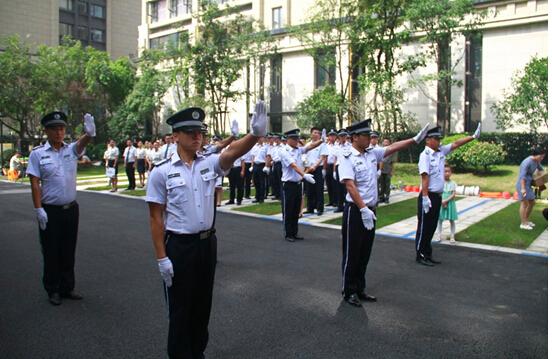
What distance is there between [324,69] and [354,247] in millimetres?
24585

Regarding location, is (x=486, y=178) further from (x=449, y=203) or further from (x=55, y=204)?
(x=55, y=204)

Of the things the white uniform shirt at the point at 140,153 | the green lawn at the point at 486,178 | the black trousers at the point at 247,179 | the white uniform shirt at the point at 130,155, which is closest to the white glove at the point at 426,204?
the black trousers at the point at 247,179

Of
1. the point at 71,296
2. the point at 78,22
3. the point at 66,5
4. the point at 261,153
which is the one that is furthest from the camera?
the point at 78,22

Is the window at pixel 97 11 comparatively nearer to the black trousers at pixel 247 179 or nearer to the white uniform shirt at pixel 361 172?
the black trousers at pixel 247 179

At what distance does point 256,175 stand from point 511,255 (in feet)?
27.5

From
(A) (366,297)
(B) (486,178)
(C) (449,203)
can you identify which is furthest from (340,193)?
(B) (486,178)

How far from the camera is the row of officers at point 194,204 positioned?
3736 millimetres

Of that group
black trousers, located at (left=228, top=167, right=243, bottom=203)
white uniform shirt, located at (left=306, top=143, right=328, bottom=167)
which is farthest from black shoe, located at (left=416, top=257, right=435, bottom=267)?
black trousers, located at (left=228, top=167, right=243, bottom=203)

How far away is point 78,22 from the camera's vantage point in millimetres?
61656

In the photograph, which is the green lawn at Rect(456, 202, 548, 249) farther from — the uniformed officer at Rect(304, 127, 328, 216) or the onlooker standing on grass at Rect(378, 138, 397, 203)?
the uniformed officer at Rect(304, 127, 328, 216)

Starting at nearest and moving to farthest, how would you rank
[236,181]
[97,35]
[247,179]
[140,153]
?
1. [236,181]
2. [247,179]
3. [140,153]
4. [97,35]

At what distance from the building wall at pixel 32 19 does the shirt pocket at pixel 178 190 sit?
56238mm

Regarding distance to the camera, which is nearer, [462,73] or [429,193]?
[429,193]

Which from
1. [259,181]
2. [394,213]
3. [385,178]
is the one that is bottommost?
[394,213]
